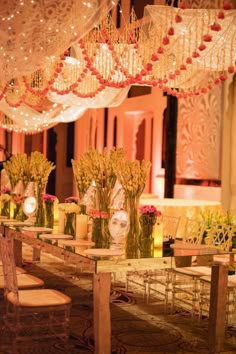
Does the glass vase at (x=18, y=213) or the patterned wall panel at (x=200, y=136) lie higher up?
the patterned wall panel at (x=200, y=136)

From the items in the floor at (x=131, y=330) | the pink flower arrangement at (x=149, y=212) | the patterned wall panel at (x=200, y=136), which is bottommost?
the floor at (x=131, y=330)

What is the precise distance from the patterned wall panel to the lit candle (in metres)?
4.91

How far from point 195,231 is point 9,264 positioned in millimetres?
1982

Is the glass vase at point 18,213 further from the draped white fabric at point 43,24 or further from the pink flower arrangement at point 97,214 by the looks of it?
the draped white fabric at point 43,24

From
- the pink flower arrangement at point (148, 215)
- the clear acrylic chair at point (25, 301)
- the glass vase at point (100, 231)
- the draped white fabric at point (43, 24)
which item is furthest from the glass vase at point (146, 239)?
the draped white fabric at point (43, 24)

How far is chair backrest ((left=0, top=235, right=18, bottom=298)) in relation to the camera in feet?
12.3

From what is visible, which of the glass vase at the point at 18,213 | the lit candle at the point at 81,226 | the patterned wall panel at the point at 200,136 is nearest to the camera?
the lit candle at the point at 81,226

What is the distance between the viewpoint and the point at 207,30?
5102mm

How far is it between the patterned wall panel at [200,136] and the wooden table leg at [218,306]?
517cm

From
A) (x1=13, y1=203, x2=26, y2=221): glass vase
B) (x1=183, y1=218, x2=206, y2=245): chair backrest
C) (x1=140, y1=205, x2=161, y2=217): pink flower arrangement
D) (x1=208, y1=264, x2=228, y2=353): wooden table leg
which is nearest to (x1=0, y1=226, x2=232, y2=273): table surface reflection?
(x1=208, y1=264, x2=228, y2=353): wooden table leg

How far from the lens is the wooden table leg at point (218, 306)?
3.99 m

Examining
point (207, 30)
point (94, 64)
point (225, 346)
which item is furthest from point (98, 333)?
point (94, 64)

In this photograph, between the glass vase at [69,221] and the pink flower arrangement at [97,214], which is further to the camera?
the glass vase at [69,221]

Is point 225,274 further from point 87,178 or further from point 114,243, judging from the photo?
point 87,178
